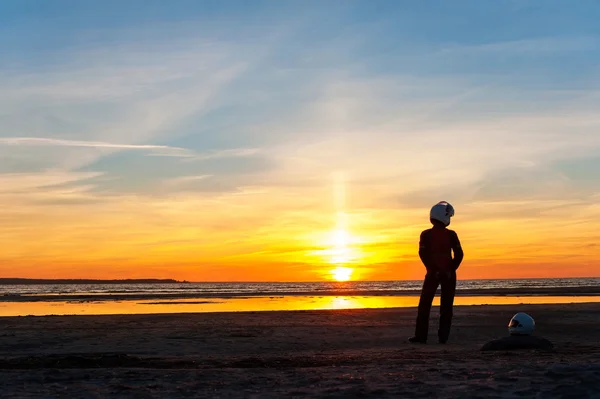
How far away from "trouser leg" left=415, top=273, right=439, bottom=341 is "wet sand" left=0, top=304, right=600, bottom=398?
1.53 feet

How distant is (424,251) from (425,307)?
3.74ft

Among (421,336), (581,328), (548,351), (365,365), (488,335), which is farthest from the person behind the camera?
(581,328)

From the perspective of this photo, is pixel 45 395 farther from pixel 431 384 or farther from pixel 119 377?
pixel 431 384

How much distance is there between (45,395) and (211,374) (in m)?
1.93

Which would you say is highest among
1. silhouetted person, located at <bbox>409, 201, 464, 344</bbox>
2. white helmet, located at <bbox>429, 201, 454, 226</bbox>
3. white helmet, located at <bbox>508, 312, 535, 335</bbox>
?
white helmet, located at <bbox>429, 201, 454, 226</bbox>

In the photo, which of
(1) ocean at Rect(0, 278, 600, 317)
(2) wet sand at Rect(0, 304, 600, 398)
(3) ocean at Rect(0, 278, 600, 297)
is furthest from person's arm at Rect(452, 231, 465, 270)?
(3) ocean at Rect(0, 278, 600, 297)

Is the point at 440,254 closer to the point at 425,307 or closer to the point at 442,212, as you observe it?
the point at 442,212

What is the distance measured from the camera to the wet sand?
21.3ft

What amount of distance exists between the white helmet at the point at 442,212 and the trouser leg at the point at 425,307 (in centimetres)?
115

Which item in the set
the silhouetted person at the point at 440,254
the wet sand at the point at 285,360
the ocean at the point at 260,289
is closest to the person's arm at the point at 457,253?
the silhouetted person at the point at 440,254

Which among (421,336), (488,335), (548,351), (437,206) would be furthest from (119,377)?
(488,335)

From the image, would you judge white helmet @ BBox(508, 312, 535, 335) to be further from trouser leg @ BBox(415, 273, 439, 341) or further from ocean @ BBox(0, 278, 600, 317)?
ocean @ BBox(0, 278, 600, 317)

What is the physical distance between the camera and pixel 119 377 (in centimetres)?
762

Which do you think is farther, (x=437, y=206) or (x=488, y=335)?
(x=488, y=335)
